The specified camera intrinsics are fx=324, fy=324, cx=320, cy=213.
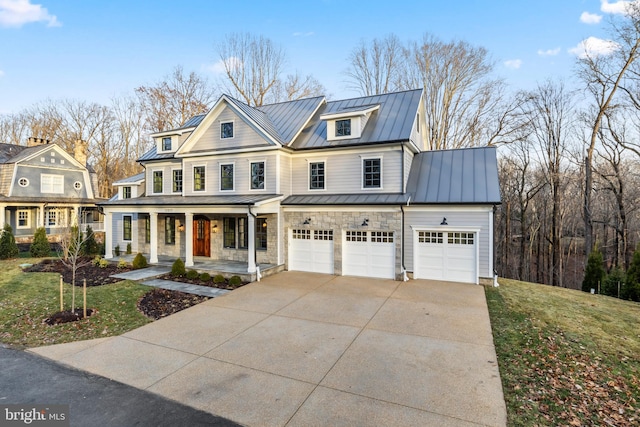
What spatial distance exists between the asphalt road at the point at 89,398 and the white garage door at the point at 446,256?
10226 mm

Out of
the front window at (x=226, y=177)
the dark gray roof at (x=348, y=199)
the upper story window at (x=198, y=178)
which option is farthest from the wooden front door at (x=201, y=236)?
the dark gray roof at (x=348, y=199)

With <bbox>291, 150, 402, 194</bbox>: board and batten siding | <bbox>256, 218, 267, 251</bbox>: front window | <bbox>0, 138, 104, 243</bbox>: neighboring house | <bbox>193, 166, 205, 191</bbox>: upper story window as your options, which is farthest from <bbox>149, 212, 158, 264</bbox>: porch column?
<bbox>0, 138, 104, 243</bbox>: neighboring house

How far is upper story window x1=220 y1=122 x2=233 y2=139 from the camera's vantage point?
15.6 m

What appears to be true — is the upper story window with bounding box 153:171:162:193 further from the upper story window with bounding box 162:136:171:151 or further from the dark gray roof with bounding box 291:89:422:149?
the dark gray roof with bounding box 291:89:422:149

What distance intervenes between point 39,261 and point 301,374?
1793cm

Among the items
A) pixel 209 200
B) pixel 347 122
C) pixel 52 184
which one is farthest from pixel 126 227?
pixel 347 122

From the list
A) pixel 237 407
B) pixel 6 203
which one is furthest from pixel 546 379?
pixel 6 203

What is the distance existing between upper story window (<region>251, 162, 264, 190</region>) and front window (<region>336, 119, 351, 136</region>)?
3.84 meters

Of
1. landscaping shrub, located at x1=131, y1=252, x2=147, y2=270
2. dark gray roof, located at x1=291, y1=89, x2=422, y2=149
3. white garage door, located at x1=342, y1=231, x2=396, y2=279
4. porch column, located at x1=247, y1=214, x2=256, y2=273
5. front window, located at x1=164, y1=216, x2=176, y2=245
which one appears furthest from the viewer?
front window, located at x1=164, y1=216, x2=176, y2=245

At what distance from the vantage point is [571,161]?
22.4 m

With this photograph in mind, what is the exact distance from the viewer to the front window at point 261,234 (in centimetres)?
1520

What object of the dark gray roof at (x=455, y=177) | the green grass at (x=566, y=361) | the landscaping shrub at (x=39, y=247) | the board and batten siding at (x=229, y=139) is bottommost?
the green grass at (x=566, y=361)

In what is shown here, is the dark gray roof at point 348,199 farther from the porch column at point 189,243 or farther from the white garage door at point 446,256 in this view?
the porch column at point 189,243

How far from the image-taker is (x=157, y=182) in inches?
730
